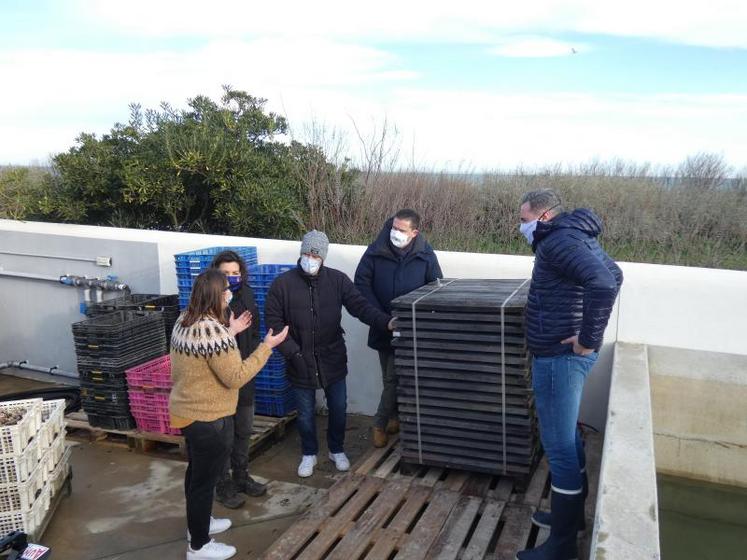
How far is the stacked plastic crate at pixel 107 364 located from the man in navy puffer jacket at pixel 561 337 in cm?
369

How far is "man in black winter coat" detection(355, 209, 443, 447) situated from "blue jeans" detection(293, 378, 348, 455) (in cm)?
31

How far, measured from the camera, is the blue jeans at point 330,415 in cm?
457

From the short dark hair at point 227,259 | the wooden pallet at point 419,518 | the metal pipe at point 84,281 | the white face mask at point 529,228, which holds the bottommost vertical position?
the wooden pallet at point 419,518

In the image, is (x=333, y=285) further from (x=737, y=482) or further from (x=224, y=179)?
(x=224, y=179)

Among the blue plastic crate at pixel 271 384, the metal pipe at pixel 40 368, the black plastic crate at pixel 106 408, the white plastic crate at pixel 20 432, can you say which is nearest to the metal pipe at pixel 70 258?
the metal pipe at pixel 40 368

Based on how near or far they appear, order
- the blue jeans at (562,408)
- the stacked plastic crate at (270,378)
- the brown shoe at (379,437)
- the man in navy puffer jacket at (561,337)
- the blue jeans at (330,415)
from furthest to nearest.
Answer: the stacked plastic crate at (270,378), the brown shoe at (379,437), the blue jeans at (330,415), the blue jeans at (562,408), the man in navy puffer jacket at (561,337)

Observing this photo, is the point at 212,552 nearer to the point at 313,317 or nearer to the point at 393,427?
the point at 313,317

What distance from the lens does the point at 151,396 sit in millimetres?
5195

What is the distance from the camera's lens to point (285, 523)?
4.13 metres

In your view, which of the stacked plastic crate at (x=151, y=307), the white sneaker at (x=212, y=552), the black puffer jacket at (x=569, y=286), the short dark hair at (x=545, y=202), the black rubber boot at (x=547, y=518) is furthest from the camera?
the stacked plastic crate at (x=151, y=307)

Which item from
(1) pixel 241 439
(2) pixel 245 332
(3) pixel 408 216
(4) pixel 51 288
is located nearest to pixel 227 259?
(2) pixel 245 332

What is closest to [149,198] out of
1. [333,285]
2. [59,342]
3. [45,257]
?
[45,257]

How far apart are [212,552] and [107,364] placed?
7.65ft

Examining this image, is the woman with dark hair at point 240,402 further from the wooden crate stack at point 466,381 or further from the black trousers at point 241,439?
the wooden crate stack at point 466,381
